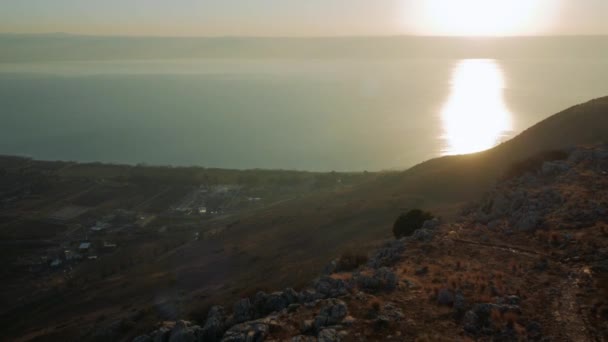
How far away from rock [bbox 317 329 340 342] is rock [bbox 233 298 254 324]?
272 cm

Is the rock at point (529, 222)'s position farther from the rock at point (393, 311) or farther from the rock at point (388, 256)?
the rock at point (393, 311)

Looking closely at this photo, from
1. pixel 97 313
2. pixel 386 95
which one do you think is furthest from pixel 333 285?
pixel 386 95

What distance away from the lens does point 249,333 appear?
10.3 m

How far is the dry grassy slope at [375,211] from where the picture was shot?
86.5ft

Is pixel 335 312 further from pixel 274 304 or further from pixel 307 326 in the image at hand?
pixel 274 304

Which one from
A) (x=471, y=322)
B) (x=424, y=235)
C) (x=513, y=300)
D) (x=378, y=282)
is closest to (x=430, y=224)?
(x=424, y=235)

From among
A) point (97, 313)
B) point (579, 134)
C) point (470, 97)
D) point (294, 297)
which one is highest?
point (470, 97)

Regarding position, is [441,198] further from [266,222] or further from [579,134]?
[266,222]

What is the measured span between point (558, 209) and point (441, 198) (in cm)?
1457

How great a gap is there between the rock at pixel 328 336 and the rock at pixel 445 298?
3.04 meters

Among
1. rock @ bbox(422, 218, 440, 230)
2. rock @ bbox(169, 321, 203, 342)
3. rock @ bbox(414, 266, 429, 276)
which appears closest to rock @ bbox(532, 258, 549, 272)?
rock @ bbox(414, 266, 429, 276)

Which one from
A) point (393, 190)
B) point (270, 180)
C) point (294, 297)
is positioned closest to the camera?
point (294, 297)

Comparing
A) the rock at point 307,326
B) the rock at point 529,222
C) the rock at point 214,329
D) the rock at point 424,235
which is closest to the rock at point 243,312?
the rock at point 214,329

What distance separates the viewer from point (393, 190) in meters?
37.3
